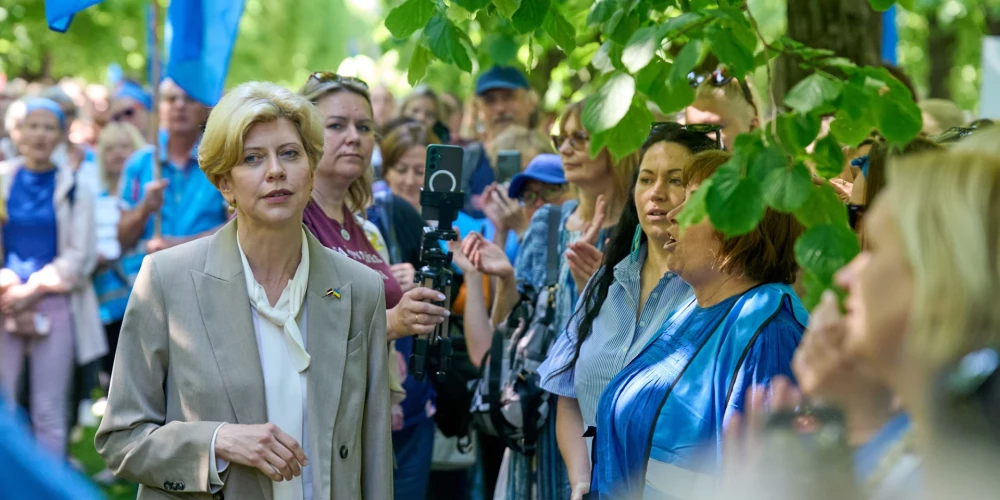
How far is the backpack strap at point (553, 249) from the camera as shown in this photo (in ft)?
16.5

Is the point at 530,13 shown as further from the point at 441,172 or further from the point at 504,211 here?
the point at 504,211

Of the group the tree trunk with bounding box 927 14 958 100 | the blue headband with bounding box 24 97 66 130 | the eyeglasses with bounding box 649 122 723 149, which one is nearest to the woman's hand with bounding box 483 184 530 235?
the eyeglasses with bounding box 649 122 723 149

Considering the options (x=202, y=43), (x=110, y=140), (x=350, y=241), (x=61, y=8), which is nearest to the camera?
(x=350, y=241)

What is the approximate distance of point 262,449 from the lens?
3.18 m

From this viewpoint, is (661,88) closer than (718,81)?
Yes

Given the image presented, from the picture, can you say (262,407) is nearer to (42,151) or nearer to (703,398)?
(703,398)

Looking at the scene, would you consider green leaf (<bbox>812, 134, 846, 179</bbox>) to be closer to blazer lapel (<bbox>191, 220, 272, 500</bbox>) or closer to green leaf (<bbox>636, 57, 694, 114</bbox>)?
green leaf (<bbox>636, 57, 694, 114</bbox>)

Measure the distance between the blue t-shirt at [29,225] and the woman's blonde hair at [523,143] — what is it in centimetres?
300

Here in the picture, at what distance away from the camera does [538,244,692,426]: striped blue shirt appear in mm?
3922

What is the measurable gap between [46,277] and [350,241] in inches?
149

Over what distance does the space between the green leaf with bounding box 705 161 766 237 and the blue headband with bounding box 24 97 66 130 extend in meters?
6.39

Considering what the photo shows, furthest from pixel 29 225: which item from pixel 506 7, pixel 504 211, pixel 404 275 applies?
pixel 506 7

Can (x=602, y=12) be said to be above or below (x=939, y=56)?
below

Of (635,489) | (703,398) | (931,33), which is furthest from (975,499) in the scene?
(931,33)
